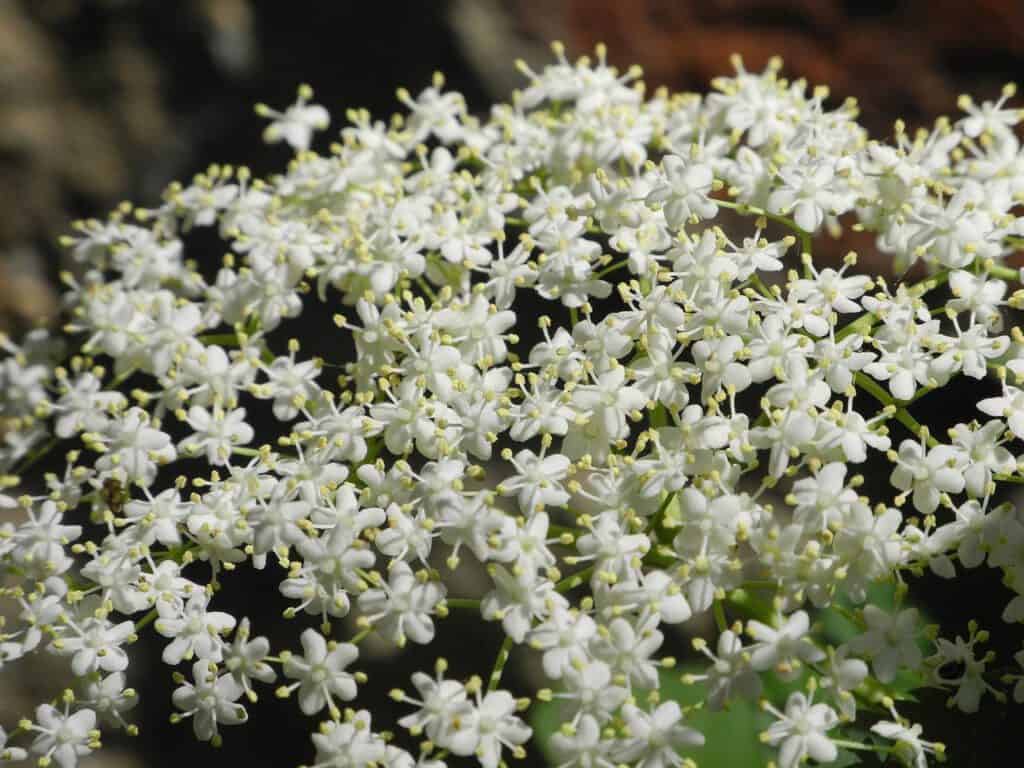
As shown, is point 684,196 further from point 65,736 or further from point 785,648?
point 65,736

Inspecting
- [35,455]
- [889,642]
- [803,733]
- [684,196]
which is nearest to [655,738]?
[803,733]

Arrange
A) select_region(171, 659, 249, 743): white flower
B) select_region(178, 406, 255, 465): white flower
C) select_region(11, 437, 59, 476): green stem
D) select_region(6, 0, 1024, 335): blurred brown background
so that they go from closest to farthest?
select_region(171, 659, 249, 743): white flower, select_region(178, 406, 255, 465): white flower, select_region(11, 437, 59, 476): green stem, select_region(6, 0, 1024, 335): blurred brown background

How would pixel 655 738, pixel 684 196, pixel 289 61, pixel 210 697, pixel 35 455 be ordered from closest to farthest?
pixel 655 738, pixel 210 697, pixel 684 196, pixel 35 455, pixel 289 61

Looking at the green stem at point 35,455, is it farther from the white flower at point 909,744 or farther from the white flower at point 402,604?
the white flower at point 909,744

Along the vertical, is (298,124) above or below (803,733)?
above

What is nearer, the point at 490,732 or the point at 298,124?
the point at 490,732

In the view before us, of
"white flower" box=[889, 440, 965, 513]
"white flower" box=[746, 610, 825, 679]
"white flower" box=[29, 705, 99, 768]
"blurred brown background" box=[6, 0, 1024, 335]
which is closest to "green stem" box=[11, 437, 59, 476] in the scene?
"white flower" box=[29, 705, 99, 768]

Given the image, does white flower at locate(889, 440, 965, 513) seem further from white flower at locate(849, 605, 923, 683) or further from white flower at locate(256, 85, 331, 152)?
white flower at locate(256, 85, 331, 152)

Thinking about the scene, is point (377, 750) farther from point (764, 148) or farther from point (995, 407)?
point (764, 148)

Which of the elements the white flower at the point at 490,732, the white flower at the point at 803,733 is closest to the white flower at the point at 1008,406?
the white flower at the point at 803,733
